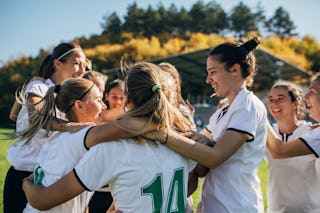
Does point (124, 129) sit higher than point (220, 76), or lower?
lower

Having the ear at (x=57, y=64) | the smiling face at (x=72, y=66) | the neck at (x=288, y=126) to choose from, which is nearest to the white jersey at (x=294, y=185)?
the neck at (x=288, y=126)

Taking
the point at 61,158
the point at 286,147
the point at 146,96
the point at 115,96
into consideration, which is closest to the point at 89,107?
the point at 61,158

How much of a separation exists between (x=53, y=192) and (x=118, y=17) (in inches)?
2128

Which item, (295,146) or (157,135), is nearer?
Result: (157,135)

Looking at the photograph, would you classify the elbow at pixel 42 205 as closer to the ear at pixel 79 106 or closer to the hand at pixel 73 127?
the hand at pixel 73 127

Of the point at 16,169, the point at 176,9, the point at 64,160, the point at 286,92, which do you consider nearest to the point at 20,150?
the point at 16,169

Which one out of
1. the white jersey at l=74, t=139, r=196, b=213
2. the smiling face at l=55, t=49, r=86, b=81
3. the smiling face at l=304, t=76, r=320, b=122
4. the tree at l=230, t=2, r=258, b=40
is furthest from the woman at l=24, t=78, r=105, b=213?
the tree at l=230, t=2, r=258, b=40

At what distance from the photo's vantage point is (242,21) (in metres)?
61.6

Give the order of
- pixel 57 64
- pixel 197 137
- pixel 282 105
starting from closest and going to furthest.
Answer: pixel 197 137
pixel 282 105
pixel 57 64

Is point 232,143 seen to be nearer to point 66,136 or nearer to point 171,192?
point 171,192

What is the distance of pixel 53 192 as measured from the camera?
2.24m

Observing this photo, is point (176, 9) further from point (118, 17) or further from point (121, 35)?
point (121, 35)

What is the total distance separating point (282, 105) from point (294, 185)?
2.51 ft

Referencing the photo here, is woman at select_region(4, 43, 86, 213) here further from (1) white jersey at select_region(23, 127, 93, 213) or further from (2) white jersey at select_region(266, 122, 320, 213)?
(2) white jersey at select_region(266, 122, 320, 213)
